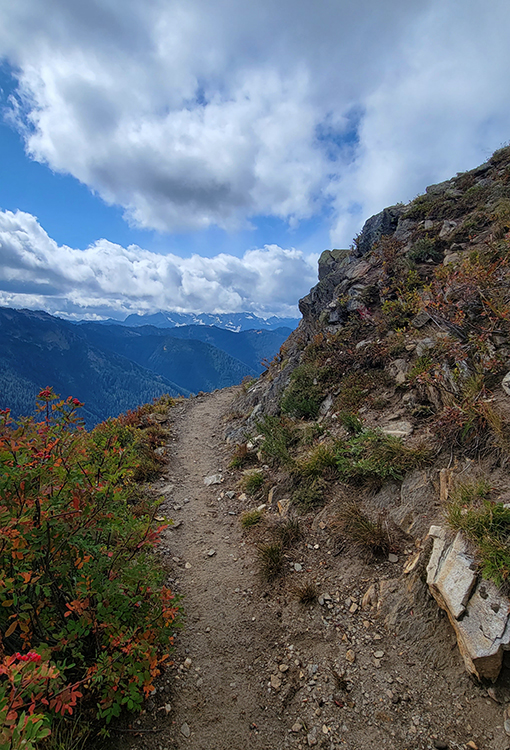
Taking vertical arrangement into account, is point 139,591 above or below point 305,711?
above

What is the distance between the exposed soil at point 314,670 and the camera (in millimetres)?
3436

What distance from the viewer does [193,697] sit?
4113 mm

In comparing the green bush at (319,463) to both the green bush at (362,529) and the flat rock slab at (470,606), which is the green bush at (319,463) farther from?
the flat rock slab at (470,606)

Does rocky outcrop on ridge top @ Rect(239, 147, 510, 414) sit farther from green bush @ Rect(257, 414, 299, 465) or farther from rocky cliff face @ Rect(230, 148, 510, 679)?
green bush @ Rect(257, 414, 299, 465)

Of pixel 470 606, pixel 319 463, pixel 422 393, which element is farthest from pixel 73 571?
pixel 422 393

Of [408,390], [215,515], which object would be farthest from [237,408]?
[408,390]

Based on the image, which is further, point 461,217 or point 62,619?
point 461,217

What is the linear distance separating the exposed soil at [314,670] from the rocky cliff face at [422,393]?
398mm

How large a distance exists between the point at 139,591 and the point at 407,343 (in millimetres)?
9514

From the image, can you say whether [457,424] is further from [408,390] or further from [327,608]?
[327,608]

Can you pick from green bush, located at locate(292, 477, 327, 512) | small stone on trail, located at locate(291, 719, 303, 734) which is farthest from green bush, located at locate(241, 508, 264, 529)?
small stone on trail, located at locate(291, 719, 303, 734)

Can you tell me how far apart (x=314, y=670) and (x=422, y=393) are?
6.02m

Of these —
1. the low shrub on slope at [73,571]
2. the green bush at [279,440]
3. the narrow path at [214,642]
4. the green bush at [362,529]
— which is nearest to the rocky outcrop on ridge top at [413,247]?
the green bush at [279,440]

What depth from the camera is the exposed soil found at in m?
3.44
